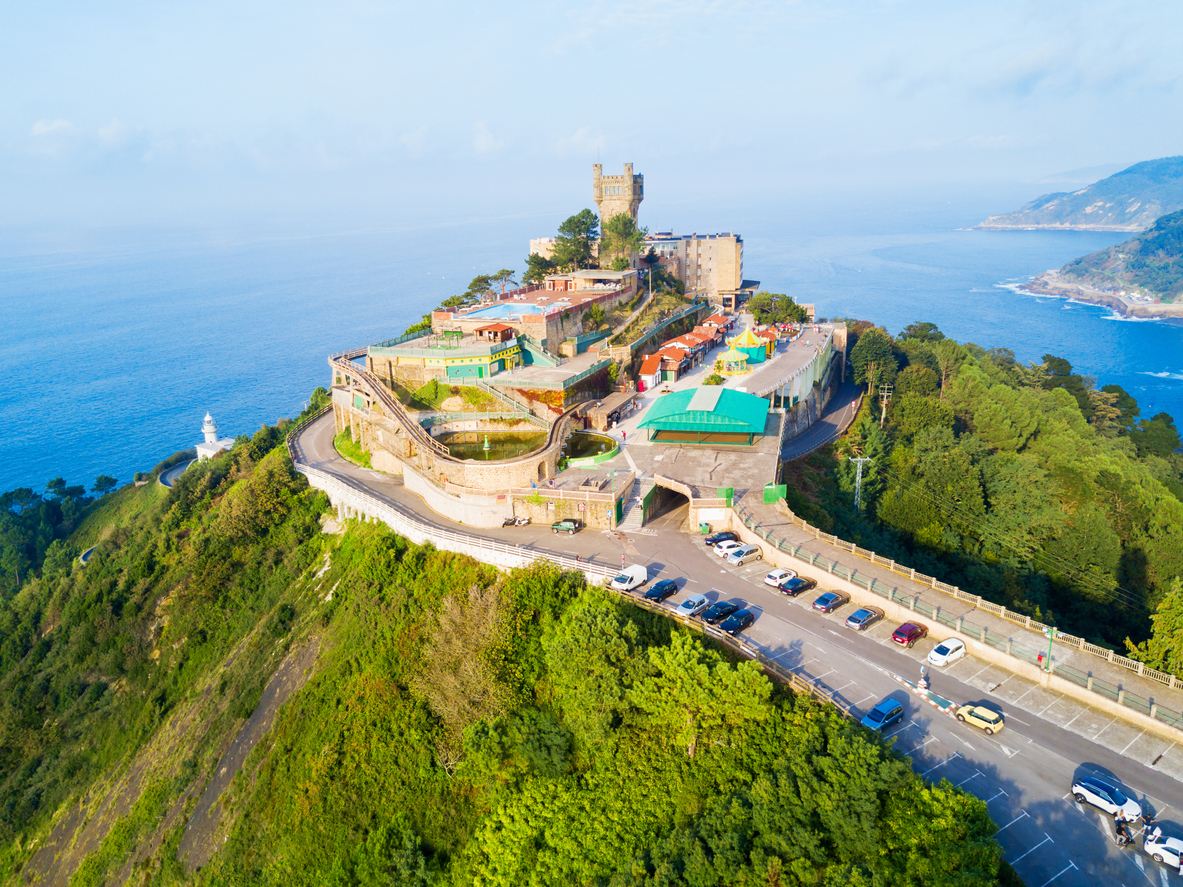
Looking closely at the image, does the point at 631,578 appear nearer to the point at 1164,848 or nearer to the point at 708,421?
the point at 708,421

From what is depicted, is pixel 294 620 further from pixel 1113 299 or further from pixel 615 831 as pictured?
pixel 1113 299

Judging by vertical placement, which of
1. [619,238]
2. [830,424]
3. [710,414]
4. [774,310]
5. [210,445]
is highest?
[619,238]

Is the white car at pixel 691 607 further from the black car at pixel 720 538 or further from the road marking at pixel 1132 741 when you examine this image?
the road marking at pixel 1132 741

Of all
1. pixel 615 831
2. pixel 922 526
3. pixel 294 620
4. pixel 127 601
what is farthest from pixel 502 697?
pixel 127 601

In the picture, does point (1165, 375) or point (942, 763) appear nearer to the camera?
point (942, 763)

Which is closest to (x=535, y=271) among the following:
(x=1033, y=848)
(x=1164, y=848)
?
(x=1033, y=848)

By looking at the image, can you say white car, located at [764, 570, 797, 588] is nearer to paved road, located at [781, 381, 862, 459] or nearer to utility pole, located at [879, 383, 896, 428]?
paved road, located at [781, 381, 862, 459]

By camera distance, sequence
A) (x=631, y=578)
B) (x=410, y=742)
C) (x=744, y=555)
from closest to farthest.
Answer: (x=410, y=742), (x=631, y=578), (x=744, y=555)
